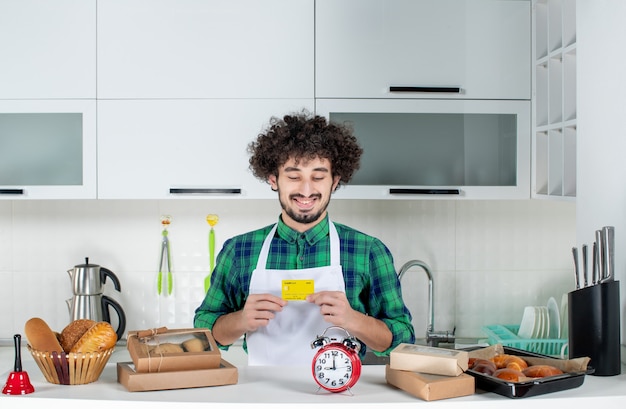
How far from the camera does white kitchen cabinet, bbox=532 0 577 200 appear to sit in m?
2.49

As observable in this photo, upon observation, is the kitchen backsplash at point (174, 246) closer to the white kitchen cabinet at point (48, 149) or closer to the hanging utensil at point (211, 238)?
the hanging utensil at point (211, 238)

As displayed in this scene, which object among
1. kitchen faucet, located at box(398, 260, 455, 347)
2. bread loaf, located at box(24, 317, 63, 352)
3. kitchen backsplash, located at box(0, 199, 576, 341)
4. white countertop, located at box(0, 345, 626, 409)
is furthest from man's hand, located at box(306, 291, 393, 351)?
kitchen backsplash, located at box(0, 199, 576, 341)

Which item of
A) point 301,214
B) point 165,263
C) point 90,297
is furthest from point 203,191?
point 301,214

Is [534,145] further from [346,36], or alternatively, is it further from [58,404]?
[58,404]

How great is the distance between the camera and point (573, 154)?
249 cm

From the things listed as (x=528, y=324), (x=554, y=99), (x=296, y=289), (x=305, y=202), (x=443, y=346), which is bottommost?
(x=443, y=346)

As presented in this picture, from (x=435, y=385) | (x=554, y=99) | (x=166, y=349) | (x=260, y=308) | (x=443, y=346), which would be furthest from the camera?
(x=443, y=346)

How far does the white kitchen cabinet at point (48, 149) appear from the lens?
269cm

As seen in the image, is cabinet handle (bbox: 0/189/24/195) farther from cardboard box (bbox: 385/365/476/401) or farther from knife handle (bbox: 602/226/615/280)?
knife handle (bbox: 602/226/615/280)

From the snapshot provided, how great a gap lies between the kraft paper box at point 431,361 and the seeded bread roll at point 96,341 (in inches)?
21.4

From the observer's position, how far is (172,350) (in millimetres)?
1566

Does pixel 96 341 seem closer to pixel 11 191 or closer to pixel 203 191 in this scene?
pixel 203 191

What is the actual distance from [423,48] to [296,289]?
1.17 meters

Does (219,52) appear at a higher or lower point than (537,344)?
higher
